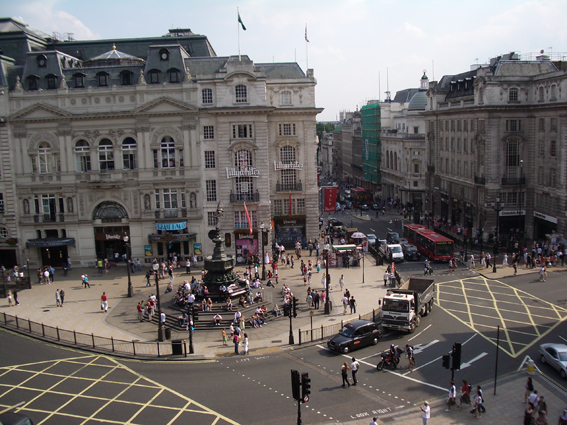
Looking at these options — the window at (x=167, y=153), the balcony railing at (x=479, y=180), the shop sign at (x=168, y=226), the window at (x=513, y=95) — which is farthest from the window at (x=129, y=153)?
the window at (x=513, y=95)

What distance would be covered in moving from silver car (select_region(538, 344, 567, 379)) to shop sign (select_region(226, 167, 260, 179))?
118 ft

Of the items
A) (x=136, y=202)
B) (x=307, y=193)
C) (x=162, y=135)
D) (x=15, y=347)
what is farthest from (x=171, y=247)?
(x=15, y=347)

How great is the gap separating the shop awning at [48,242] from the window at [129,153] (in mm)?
10165

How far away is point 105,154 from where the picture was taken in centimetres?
5994

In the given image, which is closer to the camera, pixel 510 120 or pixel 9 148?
pixel 9 148

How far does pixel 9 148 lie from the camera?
59312 millimetres

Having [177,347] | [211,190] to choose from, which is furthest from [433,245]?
[177,347]

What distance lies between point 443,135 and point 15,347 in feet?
216

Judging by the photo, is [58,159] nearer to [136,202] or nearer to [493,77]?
[136,202]

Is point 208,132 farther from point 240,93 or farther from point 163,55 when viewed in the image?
point 163,55

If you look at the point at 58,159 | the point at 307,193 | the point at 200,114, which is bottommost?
the point at 307,193

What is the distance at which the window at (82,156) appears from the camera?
5978cm

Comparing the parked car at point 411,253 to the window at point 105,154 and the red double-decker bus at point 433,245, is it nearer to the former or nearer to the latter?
the red double-decker bus at point 433,245

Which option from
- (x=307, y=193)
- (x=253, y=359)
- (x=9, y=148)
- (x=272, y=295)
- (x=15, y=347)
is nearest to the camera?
(x=253, y=359)
